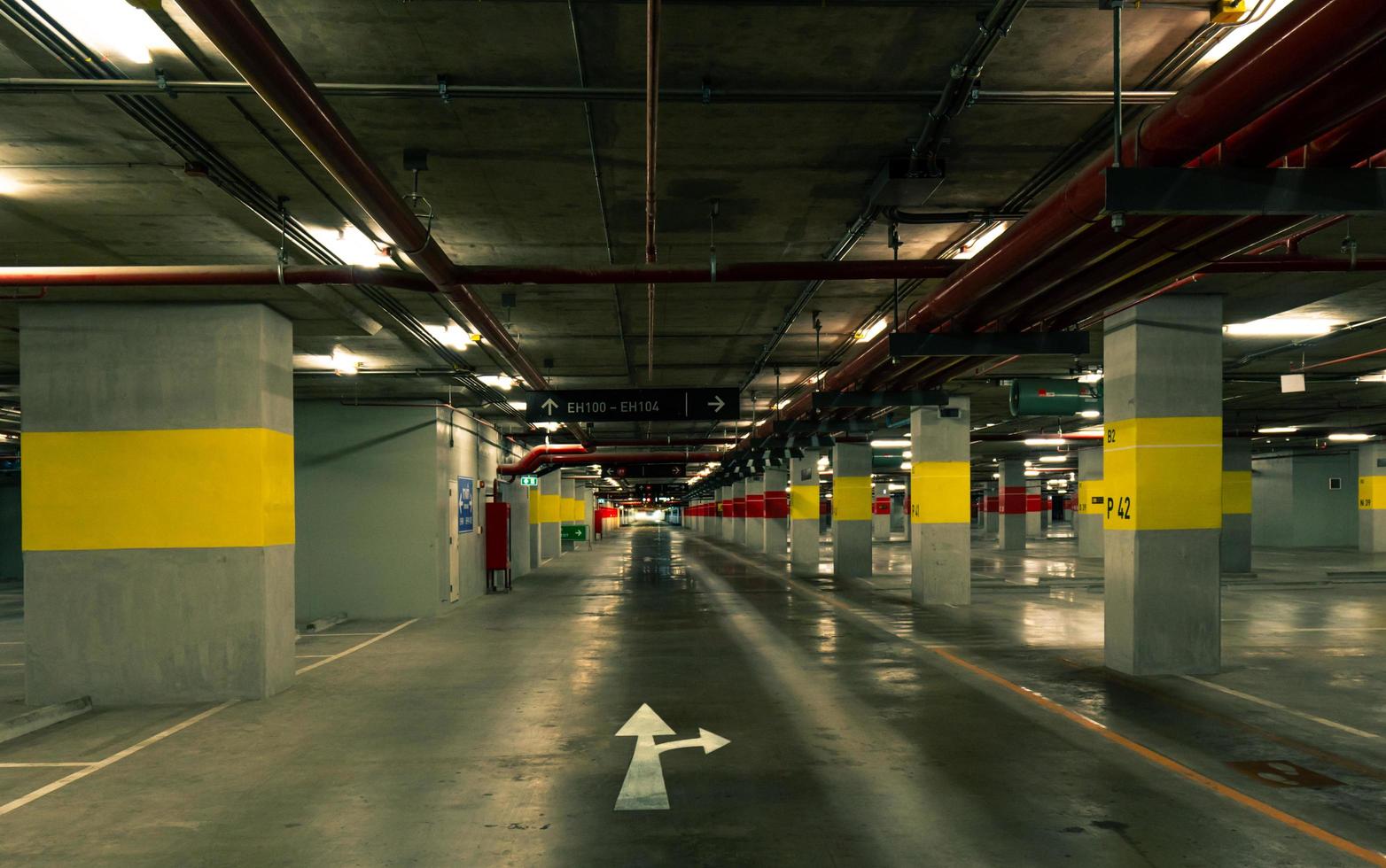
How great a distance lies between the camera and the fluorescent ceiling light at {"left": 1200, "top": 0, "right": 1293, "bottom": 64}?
5114 mm

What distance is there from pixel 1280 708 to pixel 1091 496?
26465mm

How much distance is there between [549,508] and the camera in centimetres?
3703

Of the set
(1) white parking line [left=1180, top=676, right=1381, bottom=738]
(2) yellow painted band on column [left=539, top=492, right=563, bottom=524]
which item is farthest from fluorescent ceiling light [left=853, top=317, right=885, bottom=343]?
(2) yellow painted band on column [left=539, top=492, right=563, bottom=524]

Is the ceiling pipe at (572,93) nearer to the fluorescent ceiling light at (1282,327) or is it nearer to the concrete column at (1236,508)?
the fluorescent ceiling light at (1282,327)

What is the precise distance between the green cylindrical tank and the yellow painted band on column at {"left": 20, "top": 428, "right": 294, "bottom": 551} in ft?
33.5

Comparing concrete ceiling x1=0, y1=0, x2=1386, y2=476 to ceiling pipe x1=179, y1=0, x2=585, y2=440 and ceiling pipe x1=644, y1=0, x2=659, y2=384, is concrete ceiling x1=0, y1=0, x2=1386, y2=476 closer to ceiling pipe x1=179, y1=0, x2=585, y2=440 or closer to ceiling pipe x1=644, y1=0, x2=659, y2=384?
ceiling pipe x1=644, y1=0, x2=659, y2=384

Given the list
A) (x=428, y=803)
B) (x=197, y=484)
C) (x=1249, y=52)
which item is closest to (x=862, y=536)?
(x=197, y=484)

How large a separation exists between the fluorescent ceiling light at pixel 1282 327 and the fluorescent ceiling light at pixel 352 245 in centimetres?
1157

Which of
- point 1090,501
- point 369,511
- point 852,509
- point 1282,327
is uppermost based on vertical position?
point 1282,327

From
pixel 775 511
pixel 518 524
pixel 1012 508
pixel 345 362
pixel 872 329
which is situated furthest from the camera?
pixel 1012 508

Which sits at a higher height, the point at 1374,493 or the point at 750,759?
the point at 1374,493

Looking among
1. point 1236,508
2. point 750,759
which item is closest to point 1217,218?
point 750,759

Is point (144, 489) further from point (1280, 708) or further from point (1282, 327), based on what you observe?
point (1282, 327)

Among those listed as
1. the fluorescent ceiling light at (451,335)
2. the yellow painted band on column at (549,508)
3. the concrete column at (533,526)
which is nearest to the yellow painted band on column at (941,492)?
the fluorescent ceiling light at (451,335)
